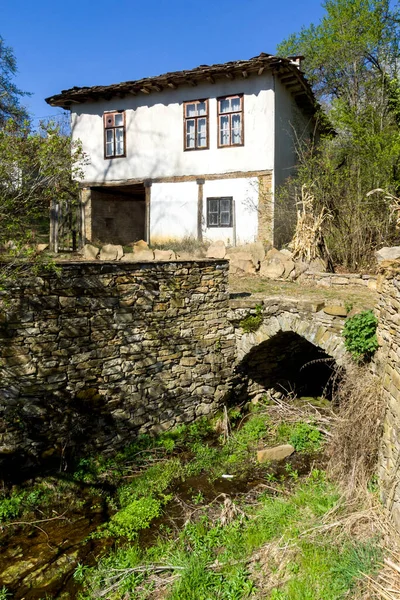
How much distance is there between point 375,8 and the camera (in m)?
14.1

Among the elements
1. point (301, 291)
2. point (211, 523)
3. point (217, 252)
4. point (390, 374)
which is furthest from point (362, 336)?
point (217, 252)

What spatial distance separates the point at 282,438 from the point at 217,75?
1081 centimetres

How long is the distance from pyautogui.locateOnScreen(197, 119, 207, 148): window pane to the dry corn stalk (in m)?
4.24

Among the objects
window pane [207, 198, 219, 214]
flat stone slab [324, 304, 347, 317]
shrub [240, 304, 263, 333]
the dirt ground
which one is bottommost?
shrub [240, 304, 263, 333]

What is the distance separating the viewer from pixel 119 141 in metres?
15.6

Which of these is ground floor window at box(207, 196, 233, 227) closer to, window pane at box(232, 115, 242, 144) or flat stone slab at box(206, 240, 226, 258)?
window pane at box(232, 115, 242, 144)

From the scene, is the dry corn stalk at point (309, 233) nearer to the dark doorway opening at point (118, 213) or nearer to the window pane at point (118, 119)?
the dark doorway opening at point (118, 213)

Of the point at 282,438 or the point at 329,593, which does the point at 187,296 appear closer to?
the point at 282,438

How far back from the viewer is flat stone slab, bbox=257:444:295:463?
7.01 metres

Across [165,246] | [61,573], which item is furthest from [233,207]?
[61,573]

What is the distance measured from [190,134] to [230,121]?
142 centimetres

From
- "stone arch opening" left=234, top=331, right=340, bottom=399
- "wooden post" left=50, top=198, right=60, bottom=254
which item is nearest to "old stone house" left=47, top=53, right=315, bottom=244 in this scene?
"wooden post" left=50, top=198, right=60, bottom=254

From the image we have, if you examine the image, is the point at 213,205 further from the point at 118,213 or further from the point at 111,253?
the point at 118,213

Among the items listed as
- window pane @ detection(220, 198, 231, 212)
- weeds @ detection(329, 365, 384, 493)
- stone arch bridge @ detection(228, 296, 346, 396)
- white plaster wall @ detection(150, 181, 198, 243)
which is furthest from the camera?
white plaster wall @ detection(150, 181, 198, 243)
